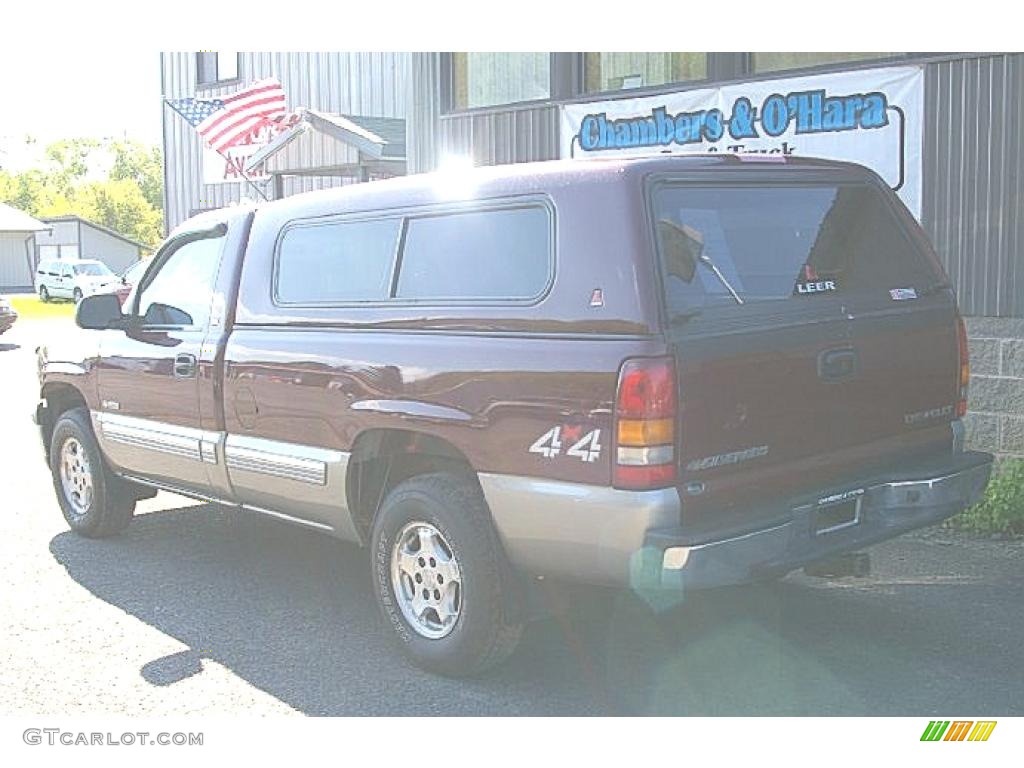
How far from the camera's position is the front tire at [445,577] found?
14.7 ft

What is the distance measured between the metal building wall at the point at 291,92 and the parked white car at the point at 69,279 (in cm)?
1669

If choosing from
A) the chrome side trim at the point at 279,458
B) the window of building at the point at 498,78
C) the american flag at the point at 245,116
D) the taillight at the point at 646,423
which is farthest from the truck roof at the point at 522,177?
the american flag at the point at 245,116

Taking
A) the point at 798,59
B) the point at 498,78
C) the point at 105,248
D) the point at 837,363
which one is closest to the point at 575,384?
the point at 837,363

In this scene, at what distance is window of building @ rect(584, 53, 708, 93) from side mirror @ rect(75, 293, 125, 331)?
4.79 metres

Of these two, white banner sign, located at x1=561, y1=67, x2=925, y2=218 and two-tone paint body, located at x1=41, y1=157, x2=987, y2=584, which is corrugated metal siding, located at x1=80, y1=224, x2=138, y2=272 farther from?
two-tone paint body, located at x1=41, y1=157, x2=987, y2=584

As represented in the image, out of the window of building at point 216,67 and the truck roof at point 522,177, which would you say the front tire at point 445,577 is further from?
the window of building at point 216,67

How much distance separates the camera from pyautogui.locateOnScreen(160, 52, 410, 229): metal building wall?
20047mm

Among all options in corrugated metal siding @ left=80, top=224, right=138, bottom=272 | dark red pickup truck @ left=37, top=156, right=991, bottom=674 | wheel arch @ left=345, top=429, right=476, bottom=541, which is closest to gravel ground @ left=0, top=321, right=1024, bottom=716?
dark red pickup truck @ left=37, top=156, right=991, bottom=674

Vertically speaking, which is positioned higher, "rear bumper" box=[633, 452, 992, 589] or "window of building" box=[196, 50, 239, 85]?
"window of building" box=[196, 50, 239, 85]

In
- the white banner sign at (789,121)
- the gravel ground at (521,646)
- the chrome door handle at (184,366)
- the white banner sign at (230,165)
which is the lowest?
the gravel ground at (521,646)

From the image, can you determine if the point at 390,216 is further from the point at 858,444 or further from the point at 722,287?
the point at 858,444

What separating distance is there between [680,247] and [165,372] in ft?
10.0

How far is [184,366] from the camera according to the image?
594cm

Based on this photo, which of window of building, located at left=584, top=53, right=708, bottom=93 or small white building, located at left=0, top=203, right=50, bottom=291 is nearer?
window of building, located at left=584, top=53, right=708, bottom=93
